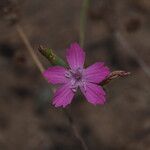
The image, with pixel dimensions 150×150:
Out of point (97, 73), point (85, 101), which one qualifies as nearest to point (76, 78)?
point (97, 73)

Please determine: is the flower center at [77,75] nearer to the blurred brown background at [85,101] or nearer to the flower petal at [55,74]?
the flower petal at [55,74]

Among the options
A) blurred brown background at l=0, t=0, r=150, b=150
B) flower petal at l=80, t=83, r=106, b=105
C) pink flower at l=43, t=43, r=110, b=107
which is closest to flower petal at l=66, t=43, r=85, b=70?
pink flower at l=43, t=43, r=110, b=107

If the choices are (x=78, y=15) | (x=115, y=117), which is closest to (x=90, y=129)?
(x=115, y=117)

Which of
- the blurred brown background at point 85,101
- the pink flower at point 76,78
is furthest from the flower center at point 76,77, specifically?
the blurred brown background at point 85,101

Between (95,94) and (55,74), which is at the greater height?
(55,74)

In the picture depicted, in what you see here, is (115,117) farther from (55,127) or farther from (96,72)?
(96,72)

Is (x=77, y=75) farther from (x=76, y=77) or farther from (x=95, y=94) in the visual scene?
(x=95, y=94)
